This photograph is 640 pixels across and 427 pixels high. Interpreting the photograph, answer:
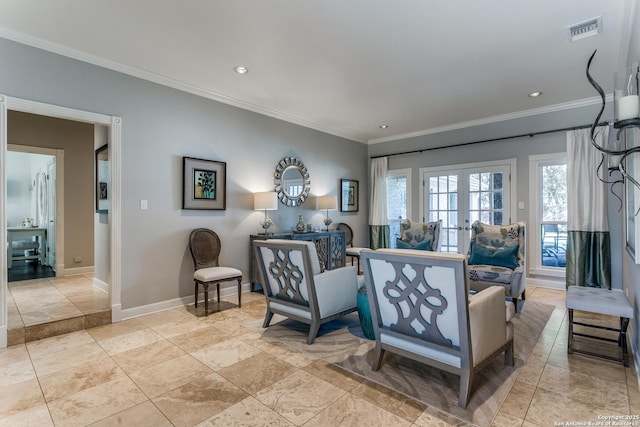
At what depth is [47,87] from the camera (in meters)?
3.01

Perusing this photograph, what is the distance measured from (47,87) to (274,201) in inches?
105

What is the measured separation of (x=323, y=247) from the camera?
5.20 m

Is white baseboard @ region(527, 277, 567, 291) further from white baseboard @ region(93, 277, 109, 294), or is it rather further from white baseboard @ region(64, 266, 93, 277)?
white baseboard @ region(64, 266, 93, 277)

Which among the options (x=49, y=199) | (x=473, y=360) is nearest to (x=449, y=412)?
(x=473, y=360)

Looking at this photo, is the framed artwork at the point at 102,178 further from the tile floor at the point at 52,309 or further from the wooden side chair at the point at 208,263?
the wooden side chair at the point at 208,263

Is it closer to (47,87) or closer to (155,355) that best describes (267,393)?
(155,355)

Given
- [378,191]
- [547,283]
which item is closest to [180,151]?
[378,191]

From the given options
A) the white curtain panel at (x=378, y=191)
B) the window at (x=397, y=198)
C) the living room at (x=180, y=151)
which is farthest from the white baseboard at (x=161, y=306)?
the window at (x=397, y=198)

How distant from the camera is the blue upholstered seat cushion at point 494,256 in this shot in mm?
3939

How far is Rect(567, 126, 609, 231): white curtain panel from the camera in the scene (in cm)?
425

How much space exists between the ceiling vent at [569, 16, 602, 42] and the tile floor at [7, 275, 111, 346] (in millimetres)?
5181

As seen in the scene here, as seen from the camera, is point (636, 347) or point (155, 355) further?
point (155, 355)

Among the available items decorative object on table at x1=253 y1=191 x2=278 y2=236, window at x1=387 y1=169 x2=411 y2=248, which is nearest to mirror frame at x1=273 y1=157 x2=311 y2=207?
decorative object on table at x1=253 y1=191 x2=278 y2=236

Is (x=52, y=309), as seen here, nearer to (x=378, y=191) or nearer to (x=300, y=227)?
(x=300, y=227)
